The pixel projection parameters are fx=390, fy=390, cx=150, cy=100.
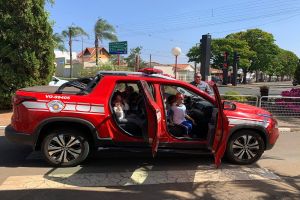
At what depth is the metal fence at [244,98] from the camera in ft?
39.1

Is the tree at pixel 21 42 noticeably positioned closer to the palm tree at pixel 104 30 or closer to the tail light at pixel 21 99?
the tail light at pixel 21 99

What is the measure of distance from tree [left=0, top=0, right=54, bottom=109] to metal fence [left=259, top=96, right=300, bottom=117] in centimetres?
734

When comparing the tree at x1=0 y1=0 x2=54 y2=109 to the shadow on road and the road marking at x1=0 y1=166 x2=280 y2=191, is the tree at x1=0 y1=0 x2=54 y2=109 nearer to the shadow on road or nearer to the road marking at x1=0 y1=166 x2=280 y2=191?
the road marking at x1=0 y1=166 x2=280 y2=191

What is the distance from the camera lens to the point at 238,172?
653 centimetres

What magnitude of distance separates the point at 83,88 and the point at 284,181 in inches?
144

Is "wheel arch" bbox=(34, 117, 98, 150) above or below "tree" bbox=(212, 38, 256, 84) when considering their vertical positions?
below

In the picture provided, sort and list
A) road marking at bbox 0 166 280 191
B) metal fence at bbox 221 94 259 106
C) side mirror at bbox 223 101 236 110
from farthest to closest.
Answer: metal fence at bbox 221 94 259 106 < side mirror at bbox 223 101 236 110 < road marking at bbox 0 166 280 191

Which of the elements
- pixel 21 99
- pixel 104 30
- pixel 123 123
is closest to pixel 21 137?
A: pixel 21 99

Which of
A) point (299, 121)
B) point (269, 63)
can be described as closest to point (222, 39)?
point (269, 63)

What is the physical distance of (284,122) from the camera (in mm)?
12109

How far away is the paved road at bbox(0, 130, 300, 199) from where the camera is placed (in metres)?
5.36

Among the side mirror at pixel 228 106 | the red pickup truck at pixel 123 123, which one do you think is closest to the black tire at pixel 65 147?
the red pickup truck at pixel 123 123

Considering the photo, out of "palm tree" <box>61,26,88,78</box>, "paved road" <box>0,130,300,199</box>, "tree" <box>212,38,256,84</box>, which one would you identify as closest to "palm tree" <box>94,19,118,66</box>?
"palm tree" <box>61,26,88,78</box>

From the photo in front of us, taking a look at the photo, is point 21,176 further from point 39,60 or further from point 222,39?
point 222,39
